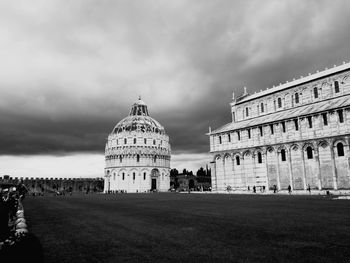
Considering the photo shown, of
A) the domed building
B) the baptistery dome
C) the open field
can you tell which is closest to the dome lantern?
the baptistery dome

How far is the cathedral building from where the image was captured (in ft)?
125

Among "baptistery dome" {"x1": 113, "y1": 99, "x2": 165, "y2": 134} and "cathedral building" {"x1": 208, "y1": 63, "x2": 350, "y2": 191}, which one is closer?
"cathedral building" {"x1": 208, "y1": 63, "x2": 350, "y2": 191}

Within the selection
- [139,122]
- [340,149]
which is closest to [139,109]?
[139,122]

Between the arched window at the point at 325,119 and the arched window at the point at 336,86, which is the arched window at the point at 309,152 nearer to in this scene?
the arched window at the point at 325,119

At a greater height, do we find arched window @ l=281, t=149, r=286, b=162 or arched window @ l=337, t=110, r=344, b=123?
arched window @ l=337, t=110, r=344, b=123

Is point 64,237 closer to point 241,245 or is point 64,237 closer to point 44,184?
point 241,245

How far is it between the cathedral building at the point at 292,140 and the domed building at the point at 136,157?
150ft

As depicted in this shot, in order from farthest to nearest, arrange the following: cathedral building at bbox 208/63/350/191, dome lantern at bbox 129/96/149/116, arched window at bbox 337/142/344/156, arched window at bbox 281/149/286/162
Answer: dome lantern at bbox 129/96/149/116
arched window at bbox 281/149/286/162
cathedral building at bbox 208/63/350/191
arched window at bbox 337/142/344/156

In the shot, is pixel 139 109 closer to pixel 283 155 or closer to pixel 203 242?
pixel 283 155

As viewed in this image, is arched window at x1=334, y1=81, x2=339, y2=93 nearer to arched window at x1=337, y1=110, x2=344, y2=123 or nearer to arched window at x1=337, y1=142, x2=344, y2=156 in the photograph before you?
arched window at x1=337, y1=110, x2=344, y2=123

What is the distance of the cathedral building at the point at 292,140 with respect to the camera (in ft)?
125

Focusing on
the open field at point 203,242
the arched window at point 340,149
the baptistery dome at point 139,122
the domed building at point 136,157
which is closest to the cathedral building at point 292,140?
the arched window at point 340,149

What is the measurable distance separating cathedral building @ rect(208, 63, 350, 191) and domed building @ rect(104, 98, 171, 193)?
45.6 m

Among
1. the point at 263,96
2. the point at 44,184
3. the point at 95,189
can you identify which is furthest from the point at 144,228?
the point at 95,189
